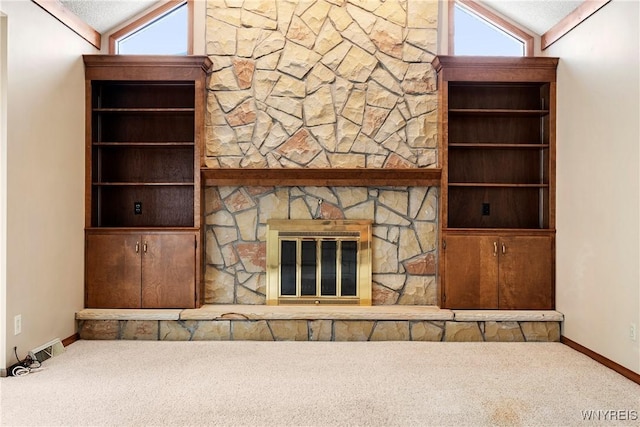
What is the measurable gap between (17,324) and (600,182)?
13.6ft

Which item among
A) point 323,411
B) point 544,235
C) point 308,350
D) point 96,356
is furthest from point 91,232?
point 544,235

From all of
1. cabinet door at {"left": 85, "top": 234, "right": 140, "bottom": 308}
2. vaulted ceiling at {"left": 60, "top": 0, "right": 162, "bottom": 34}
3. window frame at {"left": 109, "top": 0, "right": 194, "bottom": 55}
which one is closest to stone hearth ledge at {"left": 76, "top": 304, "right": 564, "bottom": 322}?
cabinet door at {"left": 85, "top": 234, "right": 140, "bottom": 308}

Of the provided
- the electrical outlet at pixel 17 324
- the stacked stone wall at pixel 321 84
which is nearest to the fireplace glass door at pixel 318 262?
the stacked stone wall at pixel 321 84

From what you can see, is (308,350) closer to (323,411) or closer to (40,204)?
(323,411)

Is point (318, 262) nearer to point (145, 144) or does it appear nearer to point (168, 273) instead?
point (168, 273)

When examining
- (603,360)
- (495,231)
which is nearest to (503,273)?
(495,231)

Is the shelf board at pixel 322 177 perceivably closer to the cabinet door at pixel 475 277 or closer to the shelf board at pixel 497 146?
the shelf board at pixel 497 146

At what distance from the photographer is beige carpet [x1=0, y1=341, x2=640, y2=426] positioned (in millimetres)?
2893

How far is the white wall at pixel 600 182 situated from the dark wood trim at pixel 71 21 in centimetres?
401

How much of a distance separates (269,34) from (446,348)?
306 cm

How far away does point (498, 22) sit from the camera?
16.7ft

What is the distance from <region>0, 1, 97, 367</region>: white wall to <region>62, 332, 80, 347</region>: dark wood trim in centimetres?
5

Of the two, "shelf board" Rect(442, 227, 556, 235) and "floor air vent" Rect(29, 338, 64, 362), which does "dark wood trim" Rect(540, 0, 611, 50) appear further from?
"floor air vent" Rect(29, 338, 64, 362)

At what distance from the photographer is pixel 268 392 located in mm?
3293
